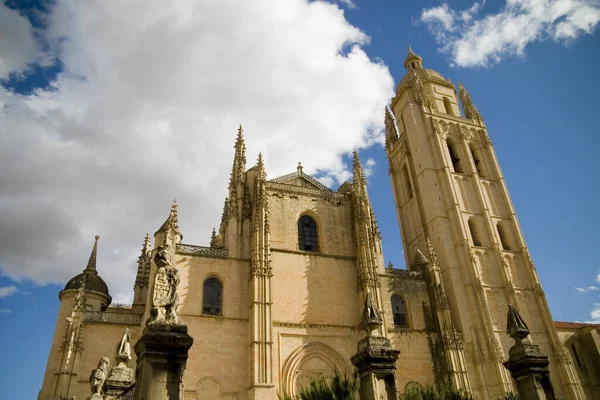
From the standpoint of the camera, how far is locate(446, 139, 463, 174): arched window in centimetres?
3192

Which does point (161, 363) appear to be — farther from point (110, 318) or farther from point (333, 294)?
point (333, 294)

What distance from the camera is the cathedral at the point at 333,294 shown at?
762 inches

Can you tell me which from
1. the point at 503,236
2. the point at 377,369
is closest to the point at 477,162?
the point at 503,236

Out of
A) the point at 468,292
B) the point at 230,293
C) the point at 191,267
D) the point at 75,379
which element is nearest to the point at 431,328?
the point at 468,292

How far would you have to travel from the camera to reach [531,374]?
892cm

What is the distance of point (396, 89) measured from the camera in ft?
120

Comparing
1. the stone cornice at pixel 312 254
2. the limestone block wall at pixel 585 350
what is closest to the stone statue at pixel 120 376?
the stone cornice at pixel 312 254

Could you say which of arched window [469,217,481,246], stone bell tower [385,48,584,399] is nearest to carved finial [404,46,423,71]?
stone bell tower [385,48,584,399]

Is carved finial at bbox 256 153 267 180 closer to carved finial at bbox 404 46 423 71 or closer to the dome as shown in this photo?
the dome

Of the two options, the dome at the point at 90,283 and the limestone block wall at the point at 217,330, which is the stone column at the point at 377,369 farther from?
the dome at the point at 90,283

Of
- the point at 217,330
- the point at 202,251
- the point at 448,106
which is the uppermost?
the point at 448,106

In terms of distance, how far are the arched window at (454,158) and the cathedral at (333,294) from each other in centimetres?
13

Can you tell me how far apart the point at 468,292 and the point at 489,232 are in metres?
5.15

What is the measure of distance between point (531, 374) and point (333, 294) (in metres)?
14.1
